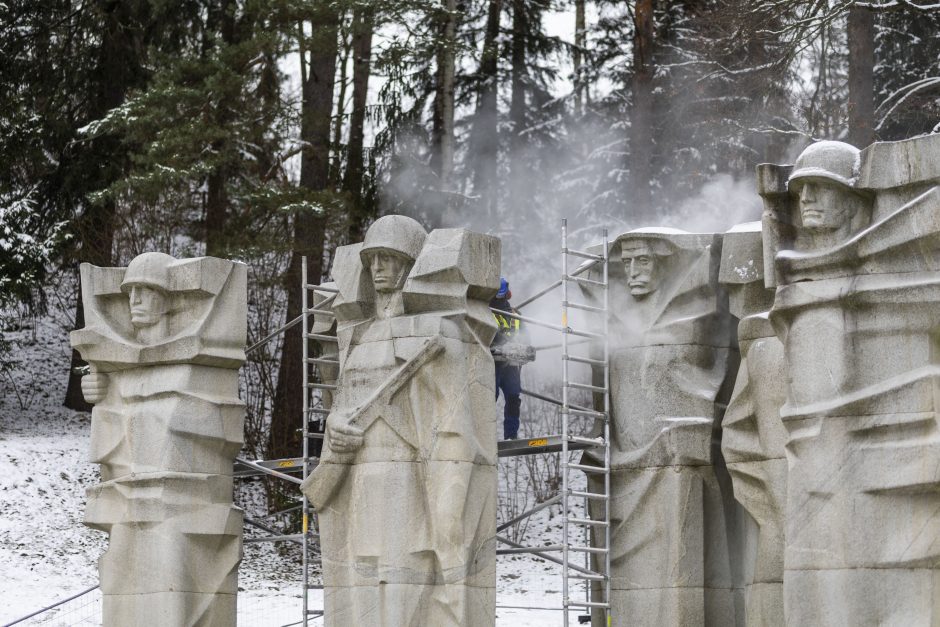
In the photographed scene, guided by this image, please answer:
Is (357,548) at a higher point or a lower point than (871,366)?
lower

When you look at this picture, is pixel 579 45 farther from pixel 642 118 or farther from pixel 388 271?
pixel 388 271

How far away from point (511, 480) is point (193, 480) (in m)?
9.52

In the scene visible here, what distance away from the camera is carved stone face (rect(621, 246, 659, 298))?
13.3 meters

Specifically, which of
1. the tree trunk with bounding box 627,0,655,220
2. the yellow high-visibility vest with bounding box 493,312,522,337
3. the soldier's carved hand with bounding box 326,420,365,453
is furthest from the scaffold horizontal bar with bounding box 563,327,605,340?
the tree trunk with bounding box 627,0,655,220

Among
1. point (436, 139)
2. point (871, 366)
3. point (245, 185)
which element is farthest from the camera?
Answer: point (436, 139)

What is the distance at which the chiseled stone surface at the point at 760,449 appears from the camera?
12.0 metres

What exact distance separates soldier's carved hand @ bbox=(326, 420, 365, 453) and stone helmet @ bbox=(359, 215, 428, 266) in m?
1.36

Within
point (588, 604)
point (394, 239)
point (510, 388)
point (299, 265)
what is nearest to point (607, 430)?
point (588, 604)

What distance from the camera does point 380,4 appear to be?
19.6 m

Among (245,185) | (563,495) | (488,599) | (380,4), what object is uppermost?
(380,4)

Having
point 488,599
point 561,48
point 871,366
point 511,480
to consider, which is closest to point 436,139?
point 561,48

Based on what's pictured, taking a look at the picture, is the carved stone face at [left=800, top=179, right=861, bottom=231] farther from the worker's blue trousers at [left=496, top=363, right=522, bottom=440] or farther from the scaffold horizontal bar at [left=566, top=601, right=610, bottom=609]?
the worker's blue trousers at [left=496, top=363, right=522, bottom=440]

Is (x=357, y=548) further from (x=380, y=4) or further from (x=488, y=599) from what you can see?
(x=380, y=4)

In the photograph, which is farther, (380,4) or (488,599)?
(380,4)
